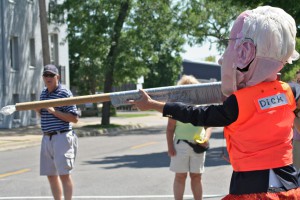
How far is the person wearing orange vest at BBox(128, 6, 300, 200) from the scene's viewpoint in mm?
3480

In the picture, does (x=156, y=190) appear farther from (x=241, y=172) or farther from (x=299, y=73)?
(x=241, y=172)

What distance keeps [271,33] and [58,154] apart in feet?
14.4

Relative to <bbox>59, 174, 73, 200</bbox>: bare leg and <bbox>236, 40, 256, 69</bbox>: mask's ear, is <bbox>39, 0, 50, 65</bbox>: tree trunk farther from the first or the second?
<bbox>236, 40, 256, 69</bbox>: mask's ear

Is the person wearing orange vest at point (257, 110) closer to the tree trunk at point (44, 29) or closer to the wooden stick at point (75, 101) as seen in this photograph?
the wooden stick at point (75, 101)

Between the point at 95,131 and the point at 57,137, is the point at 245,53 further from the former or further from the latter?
the point at 95,131

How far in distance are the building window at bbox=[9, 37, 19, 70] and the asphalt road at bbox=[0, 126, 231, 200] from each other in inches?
515

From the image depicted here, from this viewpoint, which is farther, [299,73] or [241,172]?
[299,73]

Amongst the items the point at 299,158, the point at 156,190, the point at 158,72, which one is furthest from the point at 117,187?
the point at 158,72

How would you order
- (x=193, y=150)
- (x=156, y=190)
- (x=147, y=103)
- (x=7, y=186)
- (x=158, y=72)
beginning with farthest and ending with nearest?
1. (x=158, y=72)
2. (x=7, y=186)
3. (x=156, y=190)
4. (x=193, y=150)
5. (x=147, y=103)

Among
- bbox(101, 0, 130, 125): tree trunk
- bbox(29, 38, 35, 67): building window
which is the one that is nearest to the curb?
bbox(101, 0, 130, 125): tree trunk

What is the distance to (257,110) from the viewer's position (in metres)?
3.49

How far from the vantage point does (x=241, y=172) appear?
353 cm

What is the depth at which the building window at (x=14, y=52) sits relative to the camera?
30.5m

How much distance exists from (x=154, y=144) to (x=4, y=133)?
806cm
